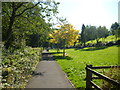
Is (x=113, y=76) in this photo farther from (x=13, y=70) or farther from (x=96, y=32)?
(x=96, y=32)

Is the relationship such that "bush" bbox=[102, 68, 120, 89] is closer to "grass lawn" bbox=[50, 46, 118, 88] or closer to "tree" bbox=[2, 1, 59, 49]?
"grass lawn" bbox=[50, 46, 118, 88]

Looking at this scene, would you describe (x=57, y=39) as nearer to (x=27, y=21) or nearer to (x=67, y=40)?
(x=67, y=40)

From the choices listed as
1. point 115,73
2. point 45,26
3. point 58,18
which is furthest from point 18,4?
point 115,73

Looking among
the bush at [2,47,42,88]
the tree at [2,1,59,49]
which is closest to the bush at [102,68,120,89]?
the bush at [2,47,42,88]

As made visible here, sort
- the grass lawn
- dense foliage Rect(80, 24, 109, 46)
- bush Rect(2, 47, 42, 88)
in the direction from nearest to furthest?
1. bush Rect(2, 47, 42, 88)
2. the grass lawn
3. dense foliage Rect(80, 24, 109, 46)

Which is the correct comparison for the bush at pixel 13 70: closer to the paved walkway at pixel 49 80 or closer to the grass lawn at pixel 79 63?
the paved walkway at pixel 49 80

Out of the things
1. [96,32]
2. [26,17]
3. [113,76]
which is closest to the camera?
[113,76]

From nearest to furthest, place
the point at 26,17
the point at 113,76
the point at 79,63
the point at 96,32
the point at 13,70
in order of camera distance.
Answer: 1. the point at 113,76
2. the point at 13,70
3. the point at 26,17
4. the point at 79,63
5. the point at 96,32

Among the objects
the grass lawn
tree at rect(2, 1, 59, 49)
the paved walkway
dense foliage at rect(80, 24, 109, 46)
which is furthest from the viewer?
dense foliage at rect(80, 24, 109, 46)

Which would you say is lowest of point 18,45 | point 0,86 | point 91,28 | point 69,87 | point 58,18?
point 69,87

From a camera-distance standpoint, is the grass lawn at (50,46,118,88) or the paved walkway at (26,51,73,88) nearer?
the paved walkway at (26,51,73,88)

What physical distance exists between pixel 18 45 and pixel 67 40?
17.2 metres

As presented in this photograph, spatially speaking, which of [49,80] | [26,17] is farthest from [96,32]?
[49,80]

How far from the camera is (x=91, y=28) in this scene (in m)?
64.9
